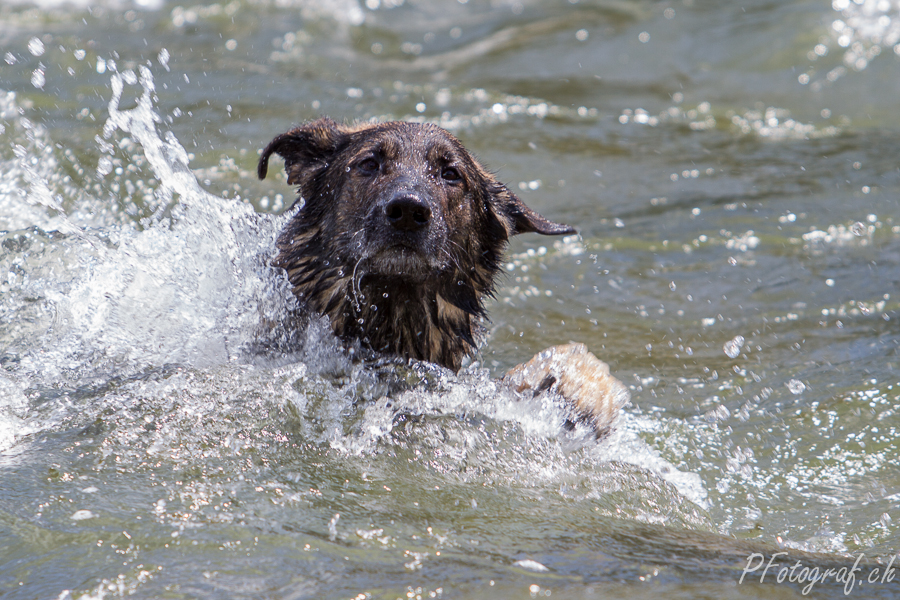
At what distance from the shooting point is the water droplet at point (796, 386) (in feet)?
16.2

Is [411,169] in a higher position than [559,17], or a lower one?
lower

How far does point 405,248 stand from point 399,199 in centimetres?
24

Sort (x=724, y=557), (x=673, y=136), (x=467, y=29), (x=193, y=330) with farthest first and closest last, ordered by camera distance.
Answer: (x=467, y=29)
(x=673, y=136)
(x=193, y=330)
(x=724, y=557)

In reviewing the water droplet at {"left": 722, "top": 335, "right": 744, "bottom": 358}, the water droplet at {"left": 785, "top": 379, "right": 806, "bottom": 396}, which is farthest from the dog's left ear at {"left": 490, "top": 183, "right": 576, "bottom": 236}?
the water droplet at {"left": 785, "top": 379, "right": 806, "bottom": 396}

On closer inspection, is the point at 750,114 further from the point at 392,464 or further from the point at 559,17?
the point at 392,464

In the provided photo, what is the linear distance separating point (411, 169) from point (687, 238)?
356 centimetres

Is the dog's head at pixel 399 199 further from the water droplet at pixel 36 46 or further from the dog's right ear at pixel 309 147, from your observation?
the water droplet at pixel 36 46

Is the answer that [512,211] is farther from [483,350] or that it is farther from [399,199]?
[399,199]

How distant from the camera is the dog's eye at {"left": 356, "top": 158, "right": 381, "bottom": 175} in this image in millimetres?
4305

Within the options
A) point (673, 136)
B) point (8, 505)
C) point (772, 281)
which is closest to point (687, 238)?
point (772, 281)

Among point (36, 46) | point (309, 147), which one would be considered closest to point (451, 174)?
point (309, 147)

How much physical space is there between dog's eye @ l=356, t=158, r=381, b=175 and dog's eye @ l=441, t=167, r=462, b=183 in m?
0.34

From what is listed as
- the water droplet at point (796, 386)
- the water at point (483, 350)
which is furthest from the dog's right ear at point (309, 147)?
the water droplet at point (796, 386)

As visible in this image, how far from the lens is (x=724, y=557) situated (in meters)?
Result: 3.10
